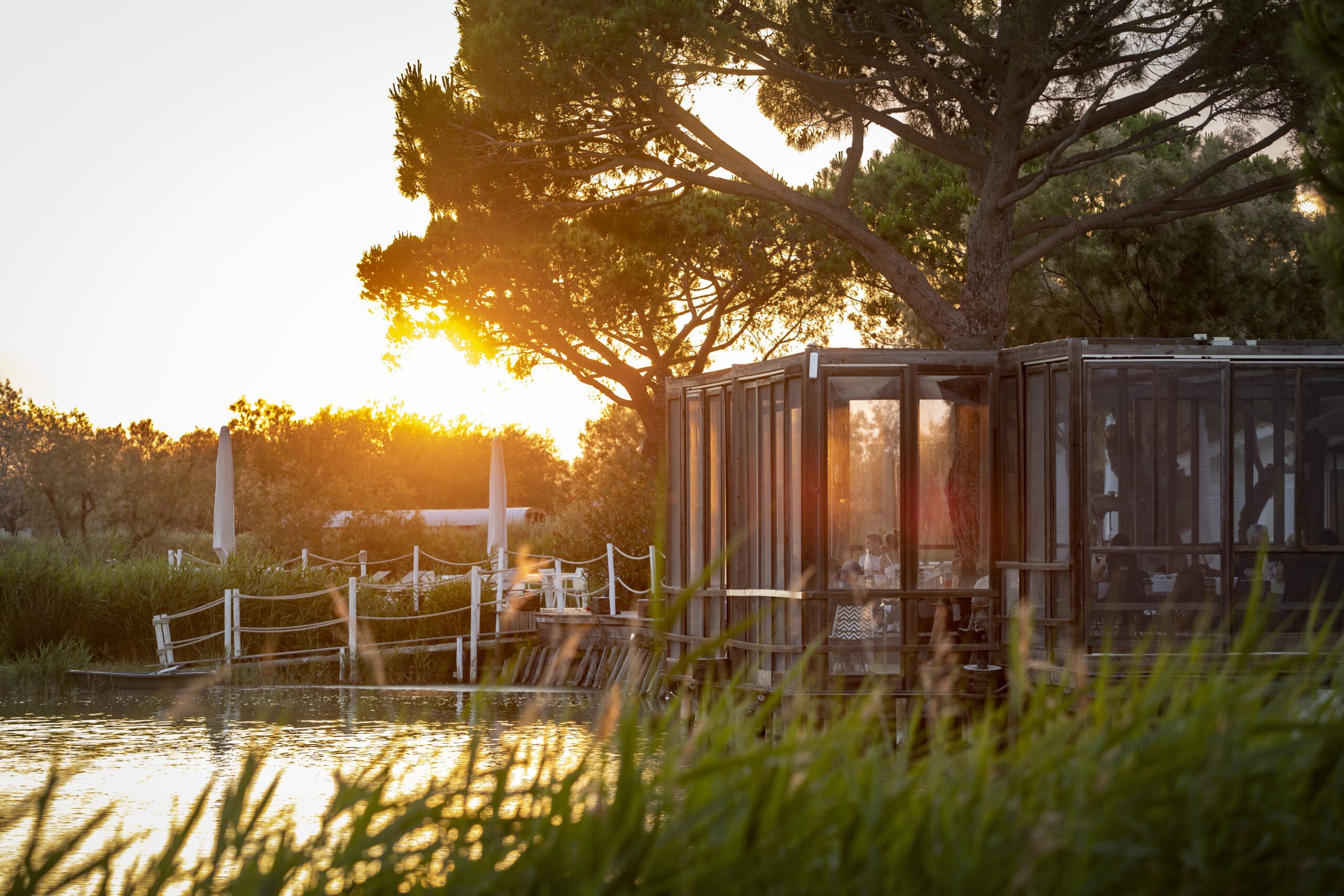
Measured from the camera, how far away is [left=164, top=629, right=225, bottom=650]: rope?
18844 mm

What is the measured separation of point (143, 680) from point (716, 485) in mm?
8798

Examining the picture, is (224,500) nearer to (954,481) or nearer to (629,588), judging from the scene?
(629,588)

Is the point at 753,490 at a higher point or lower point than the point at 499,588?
higher

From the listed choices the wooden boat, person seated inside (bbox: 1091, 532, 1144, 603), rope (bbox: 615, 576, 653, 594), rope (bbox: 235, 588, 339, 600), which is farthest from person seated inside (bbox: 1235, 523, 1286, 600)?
the wooden boat

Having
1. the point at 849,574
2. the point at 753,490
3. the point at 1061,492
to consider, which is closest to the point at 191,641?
the point at 753,490

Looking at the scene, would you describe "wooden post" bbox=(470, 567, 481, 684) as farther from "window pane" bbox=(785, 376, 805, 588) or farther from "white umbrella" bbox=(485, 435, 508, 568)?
"window pane" bbox=(785, 376, 805, 588)

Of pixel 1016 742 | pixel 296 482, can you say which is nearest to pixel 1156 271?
pixel 296 482

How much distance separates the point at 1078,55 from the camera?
1522cm

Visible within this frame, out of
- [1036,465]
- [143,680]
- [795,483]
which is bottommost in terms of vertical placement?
[143,680]

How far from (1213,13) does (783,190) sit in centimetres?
447

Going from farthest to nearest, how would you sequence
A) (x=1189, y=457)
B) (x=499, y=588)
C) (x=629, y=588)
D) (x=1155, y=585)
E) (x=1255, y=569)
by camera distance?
(x=629, y=588)
(x=499, y=588)
(x=1189, y=457)
(x=1155, y=585)
(x=1255, y=569)

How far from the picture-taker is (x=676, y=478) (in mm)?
13445

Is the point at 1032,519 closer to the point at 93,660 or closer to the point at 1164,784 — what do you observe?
the point at 1164,784

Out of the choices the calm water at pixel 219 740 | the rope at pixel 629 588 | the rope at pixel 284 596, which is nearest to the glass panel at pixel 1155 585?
the calm water at pixel 219 740
